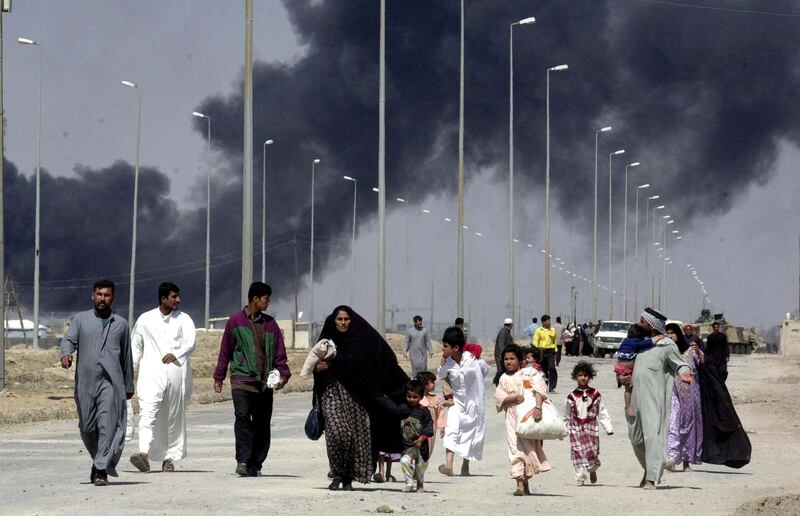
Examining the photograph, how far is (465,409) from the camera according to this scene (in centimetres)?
1736

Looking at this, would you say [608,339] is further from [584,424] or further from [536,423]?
[536,423]

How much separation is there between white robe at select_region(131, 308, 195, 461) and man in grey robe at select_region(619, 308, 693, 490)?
426 cm

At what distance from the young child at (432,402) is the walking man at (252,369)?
1.28 metres

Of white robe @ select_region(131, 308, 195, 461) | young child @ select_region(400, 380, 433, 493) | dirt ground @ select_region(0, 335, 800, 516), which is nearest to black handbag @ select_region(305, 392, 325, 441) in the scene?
dirt ground @ select_region(0, 335, 800, 516)

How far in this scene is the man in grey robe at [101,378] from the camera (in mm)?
14992

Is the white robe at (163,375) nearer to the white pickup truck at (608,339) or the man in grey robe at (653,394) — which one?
the man in grey robe at (653,394)

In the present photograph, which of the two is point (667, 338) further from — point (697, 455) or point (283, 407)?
point (283, 407)

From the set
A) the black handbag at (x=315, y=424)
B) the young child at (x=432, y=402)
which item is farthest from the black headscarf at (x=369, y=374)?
the young child at (x=432, y=402)

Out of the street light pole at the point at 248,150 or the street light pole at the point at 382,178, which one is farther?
the street light pole at the point at 382,178

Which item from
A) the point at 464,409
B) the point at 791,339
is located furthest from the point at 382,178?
the point at 791,339

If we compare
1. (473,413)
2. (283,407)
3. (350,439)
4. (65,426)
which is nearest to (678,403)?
(473,413)

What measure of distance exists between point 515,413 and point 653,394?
4.20ft

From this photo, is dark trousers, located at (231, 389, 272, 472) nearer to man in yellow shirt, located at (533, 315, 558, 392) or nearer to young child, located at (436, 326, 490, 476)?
young child, located at (436, 326, 490, 476)

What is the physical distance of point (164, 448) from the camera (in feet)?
54.8
